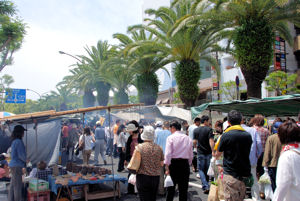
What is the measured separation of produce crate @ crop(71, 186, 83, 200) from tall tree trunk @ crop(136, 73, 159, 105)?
13801mm

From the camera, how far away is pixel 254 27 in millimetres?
12281

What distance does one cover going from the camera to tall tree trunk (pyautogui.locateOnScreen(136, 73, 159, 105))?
19938 millimetres

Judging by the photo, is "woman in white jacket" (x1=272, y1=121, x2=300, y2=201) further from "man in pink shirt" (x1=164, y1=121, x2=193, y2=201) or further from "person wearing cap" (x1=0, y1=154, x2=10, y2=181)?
"person wearing cap" (x1=0, y1=154, x2=10, y2=181)

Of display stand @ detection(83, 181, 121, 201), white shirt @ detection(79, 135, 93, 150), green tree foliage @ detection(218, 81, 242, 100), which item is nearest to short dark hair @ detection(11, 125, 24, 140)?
display stand @ detection(83, 181, 121, 201)

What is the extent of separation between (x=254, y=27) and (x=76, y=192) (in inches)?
406

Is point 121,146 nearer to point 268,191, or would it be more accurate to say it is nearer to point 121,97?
point 268,191

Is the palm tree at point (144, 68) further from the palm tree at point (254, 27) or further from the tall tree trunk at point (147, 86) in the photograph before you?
the palm tree at point (254, 27)

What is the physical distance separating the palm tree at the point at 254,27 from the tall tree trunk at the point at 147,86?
748 cm

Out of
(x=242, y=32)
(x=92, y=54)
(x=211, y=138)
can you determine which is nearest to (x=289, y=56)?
(x=242, y=32)

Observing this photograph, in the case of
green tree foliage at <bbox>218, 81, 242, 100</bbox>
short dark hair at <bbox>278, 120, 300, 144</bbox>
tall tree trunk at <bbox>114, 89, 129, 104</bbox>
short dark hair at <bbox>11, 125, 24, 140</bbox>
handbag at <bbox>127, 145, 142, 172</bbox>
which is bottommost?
handbag at <bbox>127, 145, 142, 172</bbox>

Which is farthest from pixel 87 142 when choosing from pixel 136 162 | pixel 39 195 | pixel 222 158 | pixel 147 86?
pixel 147 86

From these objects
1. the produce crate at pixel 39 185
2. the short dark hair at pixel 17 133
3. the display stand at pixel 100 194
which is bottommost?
the display stand at pixel 100 194

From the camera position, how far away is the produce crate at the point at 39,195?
6090 millimetres

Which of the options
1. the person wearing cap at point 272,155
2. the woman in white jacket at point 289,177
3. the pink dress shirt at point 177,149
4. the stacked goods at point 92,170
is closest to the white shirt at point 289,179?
the woman in white jacket at point 289,177
